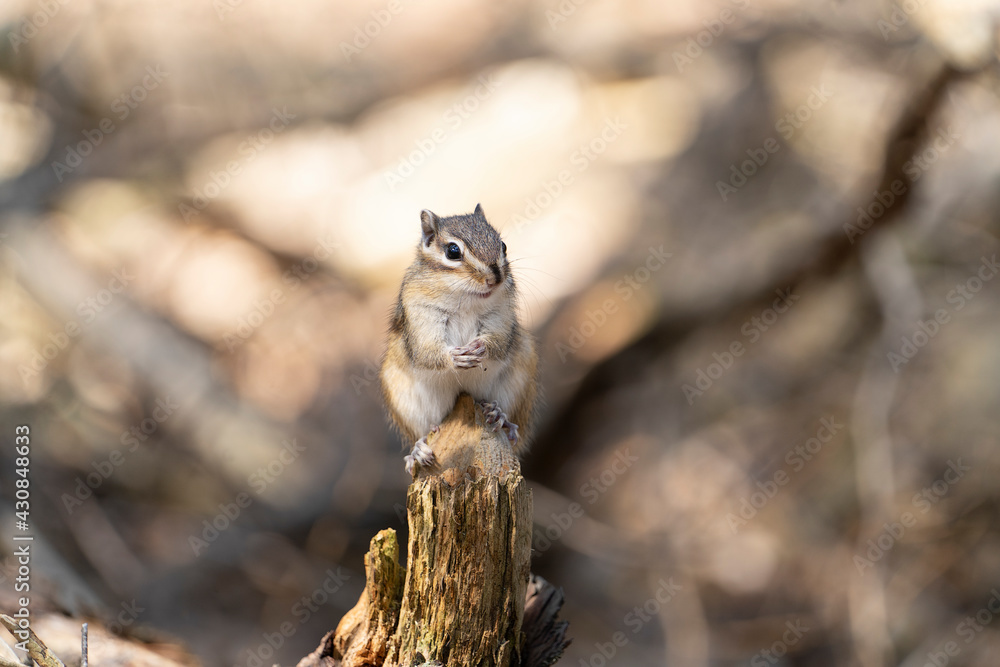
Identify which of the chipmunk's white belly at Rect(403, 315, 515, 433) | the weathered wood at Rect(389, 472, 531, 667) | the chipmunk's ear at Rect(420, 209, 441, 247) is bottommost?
the weathered wood at Rect(389, 472, 531, 667)

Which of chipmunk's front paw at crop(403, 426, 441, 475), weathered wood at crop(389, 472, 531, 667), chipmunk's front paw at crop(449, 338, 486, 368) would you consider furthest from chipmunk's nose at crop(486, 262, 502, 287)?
weathered wood at crop(389, 472, 531, 667)

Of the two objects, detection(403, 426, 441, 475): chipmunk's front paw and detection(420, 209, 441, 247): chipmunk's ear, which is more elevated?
detection(420, 209, 441, 247): chipmunk's ear


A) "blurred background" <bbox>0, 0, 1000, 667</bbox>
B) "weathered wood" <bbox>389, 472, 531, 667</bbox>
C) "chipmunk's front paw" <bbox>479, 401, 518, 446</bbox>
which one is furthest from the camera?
"blurred background" <bbox>0, 0, 1000, 667</bbox>

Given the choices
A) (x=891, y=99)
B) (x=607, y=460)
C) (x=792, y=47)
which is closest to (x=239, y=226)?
(x=607, y=460)

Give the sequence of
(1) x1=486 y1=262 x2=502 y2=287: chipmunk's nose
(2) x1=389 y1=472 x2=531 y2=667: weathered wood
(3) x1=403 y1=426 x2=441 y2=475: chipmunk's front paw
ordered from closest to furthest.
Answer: (2) x1=389 y1=472 x2=531 y2=667: weathered wood, (3) x1=403 y1=426 x2=441 y2=475: chipmunk's front paw, (1) x1=486 y1=262 x2=502 y2=287: chipmunk's nose

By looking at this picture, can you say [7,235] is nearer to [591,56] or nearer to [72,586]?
[72,586]

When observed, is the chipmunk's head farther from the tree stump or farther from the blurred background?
the blurred background

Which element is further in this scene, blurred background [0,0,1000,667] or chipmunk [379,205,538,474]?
blurred background [0,0,1000,667]
